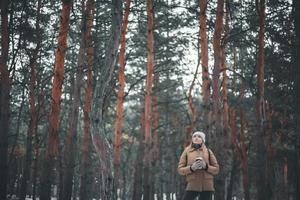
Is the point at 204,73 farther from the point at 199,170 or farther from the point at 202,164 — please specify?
the point at 202,164

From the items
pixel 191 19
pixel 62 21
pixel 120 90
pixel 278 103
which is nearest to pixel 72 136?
pixel 120 90

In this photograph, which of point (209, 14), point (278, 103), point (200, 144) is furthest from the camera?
point (278, 103)

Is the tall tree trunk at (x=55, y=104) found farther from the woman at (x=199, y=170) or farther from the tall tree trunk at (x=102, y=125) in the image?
the woman at (x=199, y=170)

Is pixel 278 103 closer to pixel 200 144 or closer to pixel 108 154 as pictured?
pixel 200 144

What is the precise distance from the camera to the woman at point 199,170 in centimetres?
554

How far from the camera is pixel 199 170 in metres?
5.62

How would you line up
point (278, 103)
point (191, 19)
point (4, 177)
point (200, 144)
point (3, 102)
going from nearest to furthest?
point (200, 144)
point (4, 177)
point (3, 102)
point (191, 19)
point (278, 103)

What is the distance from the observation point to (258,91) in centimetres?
1209

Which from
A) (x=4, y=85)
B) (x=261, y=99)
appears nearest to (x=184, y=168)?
(x=261, y=99)

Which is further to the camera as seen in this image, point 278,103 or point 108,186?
point 278,103

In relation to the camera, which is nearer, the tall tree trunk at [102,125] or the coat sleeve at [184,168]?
the tall tree trunk at [102,125]

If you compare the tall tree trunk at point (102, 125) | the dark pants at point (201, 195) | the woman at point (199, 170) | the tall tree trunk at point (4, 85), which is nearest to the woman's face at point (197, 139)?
the woman at point (199, 170)

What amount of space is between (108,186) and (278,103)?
1523cm

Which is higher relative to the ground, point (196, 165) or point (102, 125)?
point (102, 125)
